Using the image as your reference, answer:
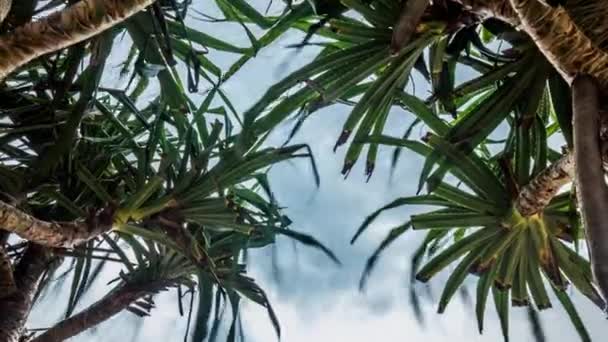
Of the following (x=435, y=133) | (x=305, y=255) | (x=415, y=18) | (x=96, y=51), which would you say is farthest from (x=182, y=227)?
(x=415, y=18)

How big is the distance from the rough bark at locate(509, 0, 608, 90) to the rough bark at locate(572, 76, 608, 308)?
0.6 inches

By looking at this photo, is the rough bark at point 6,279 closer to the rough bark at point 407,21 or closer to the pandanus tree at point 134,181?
the pandanus tree at point 134,181

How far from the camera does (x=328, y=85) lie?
2.72 feet

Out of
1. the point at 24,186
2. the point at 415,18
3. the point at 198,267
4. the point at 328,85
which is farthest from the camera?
the point at 198,267

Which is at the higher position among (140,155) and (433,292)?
→ (140,155)

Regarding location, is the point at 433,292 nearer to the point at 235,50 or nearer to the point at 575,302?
the point at 575,302

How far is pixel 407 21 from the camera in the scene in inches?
25.5

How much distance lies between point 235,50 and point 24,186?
38 centimetres

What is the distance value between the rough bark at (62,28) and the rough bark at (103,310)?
0.61m

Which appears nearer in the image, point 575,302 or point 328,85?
point 328,85

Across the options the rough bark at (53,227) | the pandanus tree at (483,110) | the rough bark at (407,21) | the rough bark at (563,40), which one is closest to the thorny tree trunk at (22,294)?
the rough bark at (53,227)

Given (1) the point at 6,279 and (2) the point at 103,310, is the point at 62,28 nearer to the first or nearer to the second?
(1) the point at 6,279

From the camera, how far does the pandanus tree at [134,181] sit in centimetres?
92

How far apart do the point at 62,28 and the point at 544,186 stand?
564 millimetres
